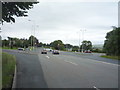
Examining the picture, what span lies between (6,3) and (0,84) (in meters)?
5.92

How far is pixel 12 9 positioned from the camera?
1227cm

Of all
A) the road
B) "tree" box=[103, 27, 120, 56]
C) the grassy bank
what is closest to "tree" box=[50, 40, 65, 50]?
"tree" box=[103, 27, 120, 56]

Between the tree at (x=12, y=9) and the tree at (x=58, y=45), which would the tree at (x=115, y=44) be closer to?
the tree at (x=12, y=9)

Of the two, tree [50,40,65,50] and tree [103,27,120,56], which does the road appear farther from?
tree [50,40,65,50]

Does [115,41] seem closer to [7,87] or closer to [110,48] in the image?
[110,48]

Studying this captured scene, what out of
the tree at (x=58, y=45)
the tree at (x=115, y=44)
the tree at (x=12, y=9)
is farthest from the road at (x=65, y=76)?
the tree at (x=58, y=45)

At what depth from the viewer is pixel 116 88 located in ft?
25.7

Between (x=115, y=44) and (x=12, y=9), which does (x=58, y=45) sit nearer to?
(x=115, y=44)

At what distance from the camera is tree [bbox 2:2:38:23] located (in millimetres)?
11766

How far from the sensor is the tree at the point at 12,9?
11766 mm

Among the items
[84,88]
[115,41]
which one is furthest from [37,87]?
[115,41]

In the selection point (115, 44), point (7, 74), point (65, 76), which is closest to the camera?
point (7, 74)

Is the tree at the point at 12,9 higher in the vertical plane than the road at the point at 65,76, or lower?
higher

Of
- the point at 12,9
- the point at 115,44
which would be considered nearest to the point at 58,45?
the point at 115,44
